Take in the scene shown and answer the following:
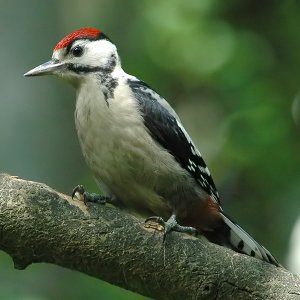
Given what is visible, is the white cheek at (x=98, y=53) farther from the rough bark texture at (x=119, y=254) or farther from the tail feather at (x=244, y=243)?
the rough bark texture at (x=119, y=254)

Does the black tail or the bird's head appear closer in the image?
the black tail

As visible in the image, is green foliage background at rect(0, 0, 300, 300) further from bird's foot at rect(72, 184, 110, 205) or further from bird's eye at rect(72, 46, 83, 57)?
bird's foot at rect(72, 184, 110, 205)

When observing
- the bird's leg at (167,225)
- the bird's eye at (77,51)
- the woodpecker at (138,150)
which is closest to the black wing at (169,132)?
the woodpecker at (138,150)

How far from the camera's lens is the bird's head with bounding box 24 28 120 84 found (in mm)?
4828

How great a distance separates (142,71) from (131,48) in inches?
17.3

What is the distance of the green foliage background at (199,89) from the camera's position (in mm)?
6648

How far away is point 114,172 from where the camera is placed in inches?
177

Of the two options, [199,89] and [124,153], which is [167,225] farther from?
[199,89]

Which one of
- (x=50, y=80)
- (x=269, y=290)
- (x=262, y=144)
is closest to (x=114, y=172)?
(x=269, y=290)

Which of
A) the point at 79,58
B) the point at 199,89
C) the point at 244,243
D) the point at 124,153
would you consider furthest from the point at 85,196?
the point at 199,89

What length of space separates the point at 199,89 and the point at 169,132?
2.69 m

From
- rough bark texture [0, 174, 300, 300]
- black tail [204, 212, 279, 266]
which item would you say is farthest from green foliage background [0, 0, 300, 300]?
rough bark texture [0, 174, 300, 300]

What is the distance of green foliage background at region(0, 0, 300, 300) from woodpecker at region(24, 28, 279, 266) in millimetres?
1683

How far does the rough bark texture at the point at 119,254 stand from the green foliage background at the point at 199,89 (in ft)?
8.77
